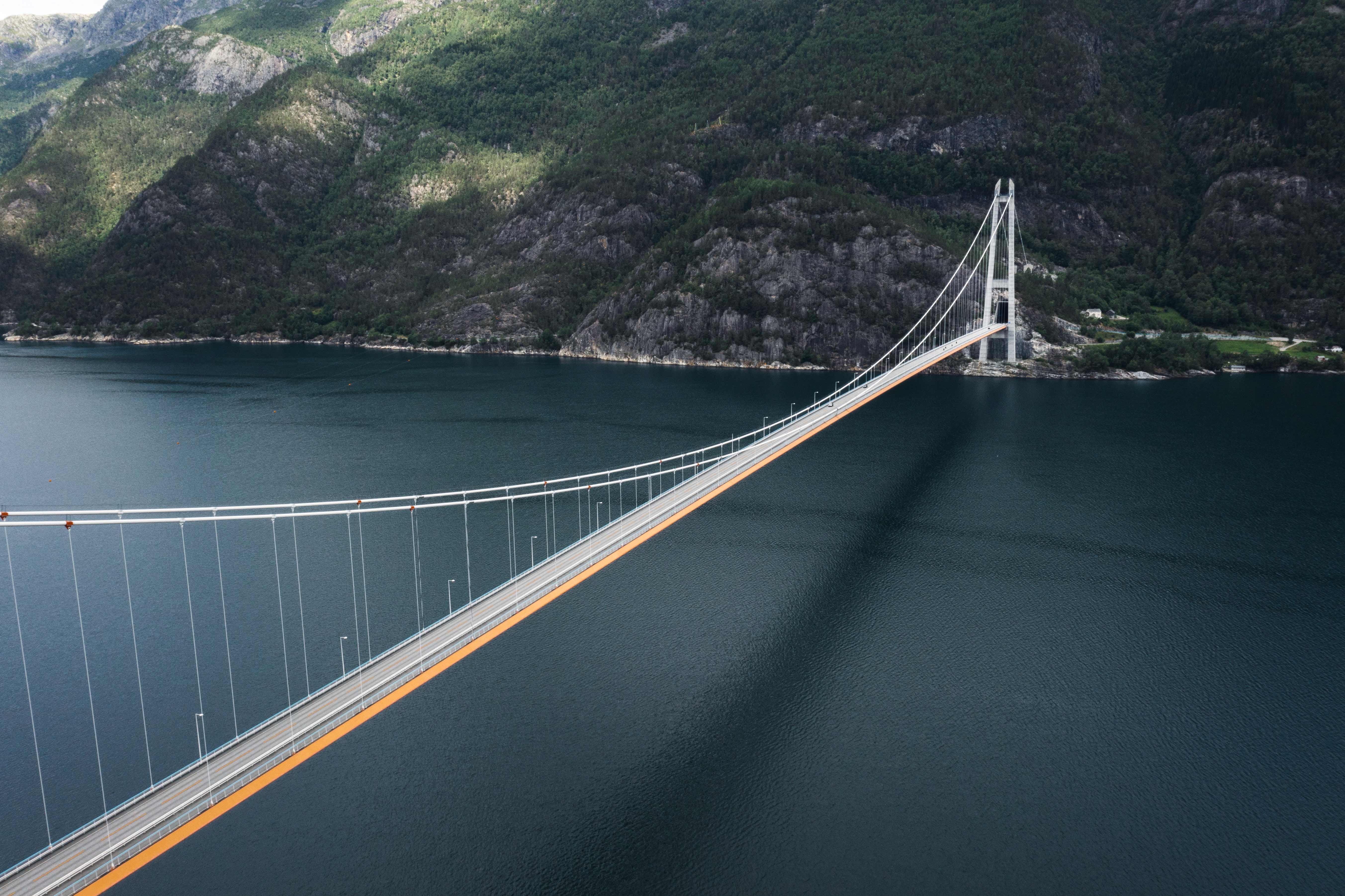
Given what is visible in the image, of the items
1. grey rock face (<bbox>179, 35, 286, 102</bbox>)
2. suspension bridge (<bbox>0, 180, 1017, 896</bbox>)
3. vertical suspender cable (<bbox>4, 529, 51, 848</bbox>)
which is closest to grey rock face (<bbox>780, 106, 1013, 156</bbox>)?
suspension bridge (<bbox>0, 180, 1017, 896</bbox>)

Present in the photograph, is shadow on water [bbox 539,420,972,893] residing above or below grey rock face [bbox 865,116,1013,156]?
below

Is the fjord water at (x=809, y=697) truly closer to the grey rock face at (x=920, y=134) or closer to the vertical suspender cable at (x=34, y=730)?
the vertical suspender cable at (x=34, y=730)

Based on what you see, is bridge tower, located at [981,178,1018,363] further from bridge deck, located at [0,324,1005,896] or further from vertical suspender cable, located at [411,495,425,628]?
bridge deck, located at [0,324,1005,896]

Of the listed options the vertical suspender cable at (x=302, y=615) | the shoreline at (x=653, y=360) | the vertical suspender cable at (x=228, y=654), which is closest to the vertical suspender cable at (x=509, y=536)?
the vertical suspender cable at (x=302, y=615)

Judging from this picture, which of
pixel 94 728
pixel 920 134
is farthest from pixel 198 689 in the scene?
pixel 920 134

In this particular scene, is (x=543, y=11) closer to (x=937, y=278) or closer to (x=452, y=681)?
(x=937, y=278)
